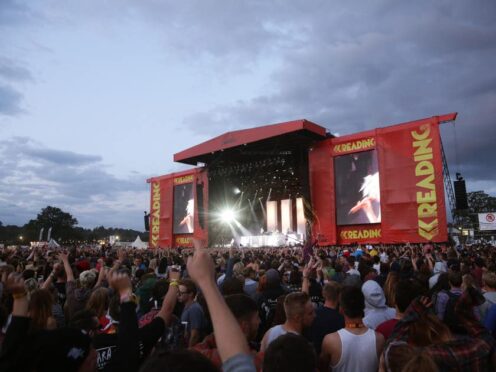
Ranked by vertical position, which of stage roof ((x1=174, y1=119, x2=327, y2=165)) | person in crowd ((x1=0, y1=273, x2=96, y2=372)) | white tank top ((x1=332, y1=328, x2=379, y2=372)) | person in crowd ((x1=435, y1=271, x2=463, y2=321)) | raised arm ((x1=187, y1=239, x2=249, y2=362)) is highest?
stage roof ((x1=174, y1=119, x2=327, y2=165))

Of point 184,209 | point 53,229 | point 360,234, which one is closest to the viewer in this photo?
point 360,234

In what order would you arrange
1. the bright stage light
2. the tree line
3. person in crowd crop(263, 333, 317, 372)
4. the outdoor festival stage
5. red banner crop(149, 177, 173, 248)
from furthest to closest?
the tree line, red banner crop(149, 177, 173, 248), the bright stage light, the outdoor festival stage, person in crowd crop(263, 333, 317, 372)

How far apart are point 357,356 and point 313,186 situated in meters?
21.0

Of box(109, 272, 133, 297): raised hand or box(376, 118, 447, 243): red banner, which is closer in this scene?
box(109, 272, 133, 297): raised hand

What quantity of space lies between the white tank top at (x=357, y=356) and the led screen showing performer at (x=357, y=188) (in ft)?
61.1

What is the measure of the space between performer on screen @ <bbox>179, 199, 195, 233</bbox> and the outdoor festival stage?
0.08 m

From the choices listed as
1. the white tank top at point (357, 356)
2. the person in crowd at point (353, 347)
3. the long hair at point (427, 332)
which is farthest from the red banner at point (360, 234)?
the long hair at point (427, 332)

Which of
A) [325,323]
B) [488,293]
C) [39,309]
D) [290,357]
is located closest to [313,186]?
[488,293]

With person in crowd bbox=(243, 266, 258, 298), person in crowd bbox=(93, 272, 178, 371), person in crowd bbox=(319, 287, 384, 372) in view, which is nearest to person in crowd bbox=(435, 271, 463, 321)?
person in crowd bbox=(319, 287, 384, 372)

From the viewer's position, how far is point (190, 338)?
11.8ft

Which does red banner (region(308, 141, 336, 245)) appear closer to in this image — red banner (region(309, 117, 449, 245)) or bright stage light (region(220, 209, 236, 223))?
red banner (region(309, 117, 449, 245))

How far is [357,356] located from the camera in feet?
9.02

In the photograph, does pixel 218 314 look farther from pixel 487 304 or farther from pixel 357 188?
pixel 357 188

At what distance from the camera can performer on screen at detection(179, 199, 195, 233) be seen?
30.4 meters
